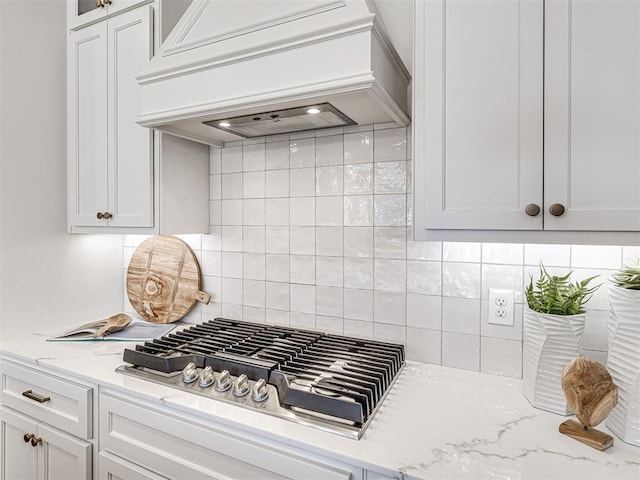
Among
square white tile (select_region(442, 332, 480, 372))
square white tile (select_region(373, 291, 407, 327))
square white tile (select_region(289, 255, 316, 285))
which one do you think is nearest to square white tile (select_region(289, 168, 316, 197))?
square white tile (select_region(289, 255, 316, 285))

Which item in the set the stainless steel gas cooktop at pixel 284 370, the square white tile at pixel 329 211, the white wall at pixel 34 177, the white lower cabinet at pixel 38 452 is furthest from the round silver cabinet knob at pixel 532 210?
the white wall at pixel 34 177

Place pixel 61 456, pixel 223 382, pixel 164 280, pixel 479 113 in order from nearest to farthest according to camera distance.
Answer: pixel 479 113
pixel 223 382
pixel 61 456
pixel 164 280

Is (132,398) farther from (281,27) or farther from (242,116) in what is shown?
(281,27)

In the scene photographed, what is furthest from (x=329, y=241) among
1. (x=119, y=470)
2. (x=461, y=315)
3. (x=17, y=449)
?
(x=17, y=449)

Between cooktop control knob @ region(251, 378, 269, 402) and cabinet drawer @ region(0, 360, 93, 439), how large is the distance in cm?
65

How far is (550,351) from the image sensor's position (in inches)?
41.7

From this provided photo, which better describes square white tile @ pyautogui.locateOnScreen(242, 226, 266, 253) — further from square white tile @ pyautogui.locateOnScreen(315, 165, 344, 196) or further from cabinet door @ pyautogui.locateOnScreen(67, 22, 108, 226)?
cabinet door @ pyautogui.locateOnScreen(67, 22, 108, 226)

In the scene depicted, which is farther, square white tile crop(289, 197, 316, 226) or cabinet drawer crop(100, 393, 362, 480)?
square white tile crop(289, 197, 316, 226)

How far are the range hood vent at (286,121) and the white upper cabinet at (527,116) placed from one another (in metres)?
0.35

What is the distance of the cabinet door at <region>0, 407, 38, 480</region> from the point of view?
150cm

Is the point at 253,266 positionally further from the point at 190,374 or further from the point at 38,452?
the point at 38,452

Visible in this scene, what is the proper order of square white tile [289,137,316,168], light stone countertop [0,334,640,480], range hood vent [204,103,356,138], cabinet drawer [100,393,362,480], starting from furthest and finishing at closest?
square white tile [289,137,316,168] → range hood vent [204,103,356,138] → cabinet drawer [100,393,362,480] → light stone countertop [0,334,640,480]

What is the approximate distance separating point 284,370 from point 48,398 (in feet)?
3.17

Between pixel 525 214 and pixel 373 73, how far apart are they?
55 cm
